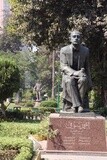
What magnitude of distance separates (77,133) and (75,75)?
4.92 feet

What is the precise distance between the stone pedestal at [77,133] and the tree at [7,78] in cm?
1188

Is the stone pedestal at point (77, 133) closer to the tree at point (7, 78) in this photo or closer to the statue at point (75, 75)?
the statue at point (75, 75)

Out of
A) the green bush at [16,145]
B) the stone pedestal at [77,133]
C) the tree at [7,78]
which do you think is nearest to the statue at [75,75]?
the stone pedestal at [77,133]

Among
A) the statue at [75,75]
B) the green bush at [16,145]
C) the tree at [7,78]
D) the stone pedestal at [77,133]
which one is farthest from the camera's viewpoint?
the tree at [7,78]

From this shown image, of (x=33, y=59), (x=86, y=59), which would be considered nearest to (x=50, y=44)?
(x=86, y=59)

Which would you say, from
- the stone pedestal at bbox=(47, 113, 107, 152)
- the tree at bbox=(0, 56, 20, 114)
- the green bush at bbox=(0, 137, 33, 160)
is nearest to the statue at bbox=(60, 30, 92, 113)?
the stone pedestal at bbox=(47, 113, 107, 152)

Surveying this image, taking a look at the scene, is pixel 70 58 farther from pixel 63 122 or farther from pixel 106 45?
pixel 106 45

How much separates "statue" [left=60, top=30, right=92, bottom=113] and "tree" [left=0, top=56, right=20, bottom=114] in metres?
11.2

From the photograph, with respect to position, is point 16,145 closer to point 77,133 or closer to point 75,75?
point 77,133

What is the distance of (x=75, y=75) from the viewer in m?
11.0

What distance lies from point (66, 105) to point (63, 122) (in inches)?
33.1

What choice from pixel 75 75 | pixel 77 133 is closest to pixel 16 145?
pixel 77 133

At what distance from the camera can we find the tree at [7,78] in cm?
2219

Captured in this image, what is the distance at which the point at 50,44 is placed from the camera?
87.8 feet
